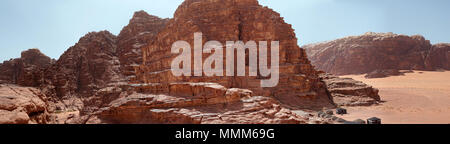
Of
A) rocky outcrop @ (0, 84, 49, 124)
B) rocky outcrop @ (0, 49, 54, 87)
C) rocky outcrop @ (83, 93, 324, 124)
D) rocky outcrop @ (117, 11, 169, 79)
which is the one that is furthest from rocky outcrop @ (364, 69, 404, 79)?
rocky outcrop @ (0, 49, 54, 87)

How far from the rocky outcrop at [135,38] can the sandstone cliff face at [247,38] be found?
58.6 feet

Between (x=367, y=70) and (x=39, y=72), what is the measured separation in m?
72.9

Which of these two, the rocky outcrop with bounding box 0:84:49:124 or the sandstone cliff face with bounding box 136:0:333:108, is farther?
the sandstone cliff face with bounding box 136:0:333:108

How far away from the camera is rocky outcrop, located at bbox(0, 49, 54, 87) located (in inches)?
1281

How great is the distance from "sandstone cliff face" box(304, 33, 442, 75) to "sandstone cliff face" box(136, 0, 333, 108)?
140 ft

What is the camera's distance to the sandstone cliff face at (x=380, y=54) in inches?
1927

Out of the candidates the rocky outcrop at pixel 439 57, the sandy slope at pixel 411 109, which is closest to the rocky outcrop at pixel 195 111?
the sandy slope at pixel 411 109

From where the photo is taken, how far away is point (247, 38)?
21.4 meters

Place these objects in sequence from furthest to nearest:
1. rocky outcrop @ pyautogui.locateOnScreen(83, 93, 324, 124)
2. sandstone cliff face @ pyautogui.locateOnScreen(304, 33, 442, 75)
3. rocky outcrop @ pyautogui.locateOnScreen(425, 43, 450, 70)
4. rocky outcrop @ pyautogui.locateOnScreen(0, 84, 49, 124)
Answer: sandstone cliff face @ pyautogui.locateOnScreen(304, 33, 442, 75)
rocky outcrop @ pyautogui.locateOnScreen(425, 43, 450, 70)
rocky outcrop @ pyautogui.locateOnScreen(83, 93, 324, 124)
rocky outcrop @ pyautogui.locateOnScreen(0, 84, 49, 124)

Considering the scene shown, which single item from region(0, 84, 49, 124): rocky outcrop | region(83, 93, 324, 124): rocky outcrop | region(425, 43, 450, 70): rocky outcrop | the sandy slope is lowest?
the sandy slope

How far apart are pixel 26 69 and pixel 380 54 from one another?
7546 cm

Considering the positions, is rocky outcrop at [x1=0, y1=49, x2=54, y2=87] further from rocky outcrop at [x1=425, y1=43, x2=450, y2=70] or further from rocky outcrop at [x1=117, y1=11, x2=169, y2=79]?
rocky outcrop at [x1=425, y1=43, x2=450, y2=70]

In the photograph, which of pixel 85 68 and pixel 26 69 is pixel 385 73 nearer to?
pixel 85 68
